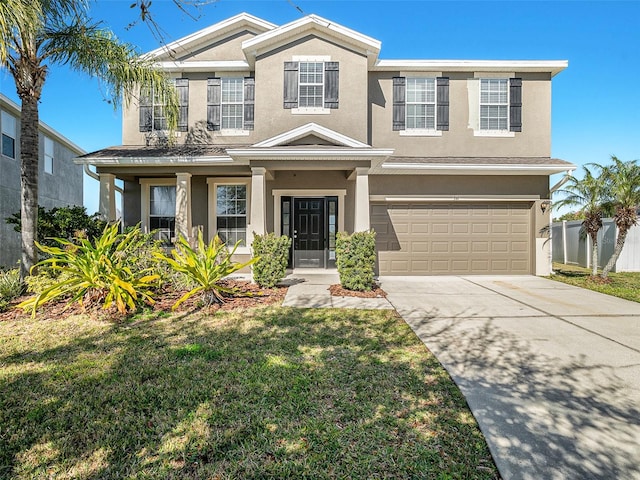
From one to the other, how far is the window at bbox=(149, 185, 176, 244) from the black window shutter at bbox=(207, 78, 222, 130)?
2554mm

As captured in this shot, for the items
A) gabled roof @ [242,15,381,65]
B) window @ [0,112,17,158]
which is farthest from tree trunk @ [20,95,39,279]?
window @ [0,112,17,158]

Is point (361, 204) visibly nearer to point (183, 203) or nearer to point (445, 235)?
point (445, 235)

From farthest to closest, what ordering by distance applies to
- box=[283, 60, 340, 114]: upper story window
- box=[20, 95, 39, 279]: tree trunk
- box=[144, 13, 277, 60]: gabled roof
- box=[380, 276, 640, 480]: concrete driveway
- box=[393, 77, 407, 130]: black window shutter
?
box=[144, 13, 277, 60]: gabled roof
box=[393, 77, 407, 130]: black window shutter
box=[283, 60, 340, 114]: upper story window
box=[20, 95, 39, 279]: tree trunk
box=[380, 276, 640, 480]: concrete driveway

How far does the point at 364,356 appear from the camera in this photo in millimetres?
4109

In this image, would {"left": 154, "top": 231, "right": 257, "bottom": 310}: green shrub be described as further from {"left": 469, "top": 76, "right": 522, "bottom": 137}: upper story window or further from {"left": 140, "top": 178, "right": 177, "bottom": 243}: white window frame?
{"left": 469, "top": 76, "right": 522, "bottom": 137}: upper story window

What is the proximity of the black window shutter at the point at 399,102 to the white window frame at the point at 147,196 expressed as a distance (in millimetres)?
7428

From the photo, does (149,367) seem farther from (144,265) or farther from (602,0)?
(602,0)

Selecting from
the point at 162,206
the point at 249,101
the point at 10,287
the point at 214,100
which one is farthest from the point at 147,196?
the point at 10,287

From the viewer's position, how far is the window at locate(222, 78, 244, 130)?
10578 millimetres

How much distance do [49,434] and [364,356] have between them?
3073 mm

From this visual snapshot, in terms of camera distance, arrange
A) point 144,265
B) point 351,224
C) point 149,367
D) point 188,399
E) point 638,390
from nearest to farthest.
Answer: point 188,399, point 638,390, point 149,367, point 144,265, point 351,224

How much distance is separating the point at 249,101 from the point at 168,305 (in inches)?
276

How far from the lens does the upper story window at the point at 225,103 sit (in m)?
10.6

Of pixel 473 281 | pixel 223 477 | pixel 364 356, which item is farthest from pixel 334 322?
pixel 473 281
